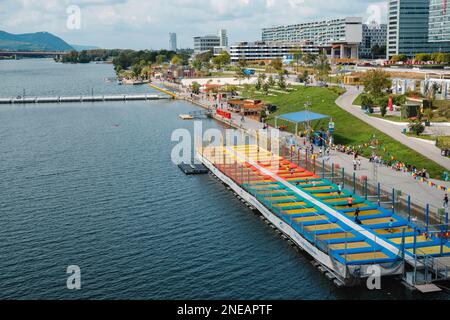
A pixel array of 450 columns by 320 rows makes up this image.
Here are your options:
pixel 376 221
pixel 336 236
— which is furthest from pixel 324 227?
pixel 376 221

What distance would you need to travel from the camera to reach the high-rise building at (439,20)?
553ft

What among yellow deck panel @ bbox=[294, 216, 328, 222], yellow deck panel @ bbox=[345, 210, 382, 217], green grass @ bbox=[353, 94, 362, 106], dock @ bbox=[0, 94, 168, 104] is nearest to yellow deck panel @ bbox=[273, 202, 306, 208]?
yellow deck panel @ bbox=[294, 216, 328, 222]

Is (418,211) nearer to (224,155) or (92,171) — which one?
(224,155)

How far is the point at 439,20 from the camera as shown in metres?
174

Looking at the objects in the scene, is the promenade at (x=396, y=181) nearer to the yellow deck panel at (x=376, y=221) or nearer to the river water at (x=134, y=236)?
the yellow deck panel at (x=376, y=221)

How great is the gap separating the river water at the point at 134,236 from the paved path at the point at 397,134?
21.2m

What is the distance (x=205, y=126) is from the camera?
9831 cm

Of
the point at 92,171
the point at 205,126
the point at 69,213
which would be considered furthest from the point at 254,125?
the point at 69,213

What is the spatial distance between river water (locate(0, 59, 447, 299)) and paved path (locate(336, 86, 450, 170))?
2117cm

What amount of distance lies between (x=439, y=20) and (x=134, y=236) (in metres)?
160

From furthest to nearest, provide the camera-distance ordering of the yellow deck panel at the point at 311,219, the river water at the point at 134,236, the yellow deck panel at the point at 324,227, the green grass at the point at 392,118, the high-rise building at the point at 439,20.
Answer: the high-rise building at the point at 439,20 < the green grass at the point at 392,118 < the yellow deck panel at the point at 311,219 < the yellow deck panel at the point at 324,227 < the river water at the point at 134,236

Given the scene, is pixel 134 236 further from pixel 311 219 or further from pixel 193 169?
pixel 193 169

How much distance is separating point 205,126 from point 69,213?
52.7m

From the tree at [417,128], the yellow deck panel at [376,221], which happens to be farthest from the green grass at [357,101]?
the yellow deck panel at [376,221]
